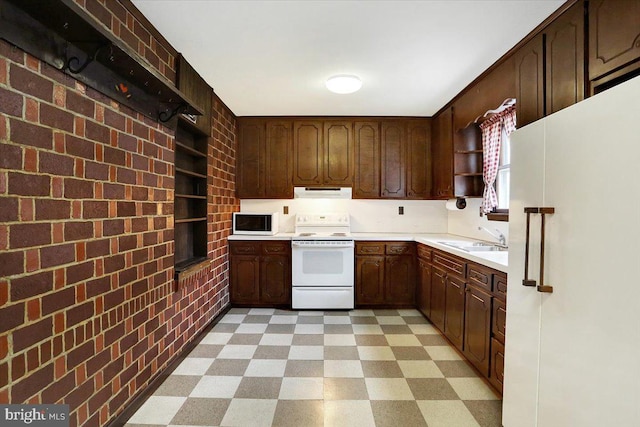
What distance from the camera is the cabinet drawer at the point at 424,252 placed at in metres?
3.22

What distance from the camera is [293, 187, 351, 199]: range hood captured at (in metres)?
3.88

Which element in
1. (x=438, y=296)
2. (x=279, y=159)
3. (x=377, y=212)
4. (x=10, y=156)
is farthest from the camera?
(x=377, y=212)

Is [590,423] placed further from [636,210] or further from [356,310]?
[356,310]

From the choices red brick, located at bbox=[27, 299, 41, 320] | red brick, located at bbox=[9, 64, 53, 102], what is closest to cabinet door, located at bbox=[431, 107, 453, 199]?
red brick, located at bbox=[9, 64, 53, 102]

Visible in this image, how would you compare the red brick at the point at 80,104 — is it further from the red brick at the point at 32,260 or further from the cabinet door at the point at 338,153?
the cabinet door at the point at 338,153

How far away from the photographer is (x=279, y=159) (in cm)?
394

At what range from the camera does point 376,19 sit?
1.87 m

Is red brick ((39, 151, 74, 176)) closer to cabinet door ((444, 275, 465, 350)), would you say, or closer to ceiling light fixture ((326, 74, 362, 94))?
ceiling light fixture ((326, 74, 362, 94))

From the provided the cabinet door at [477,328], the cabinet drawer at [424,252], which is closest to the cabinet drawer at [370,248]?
the cabinet drawer at [424,252]

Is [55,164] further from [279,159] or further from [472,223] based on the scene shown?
[472,223]

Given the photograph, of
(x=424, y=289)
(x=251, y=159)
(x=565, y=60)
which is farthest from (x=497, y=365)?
(x=251, y=159)

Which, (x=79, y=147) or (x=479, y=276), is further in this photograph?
(x=479, y=276)

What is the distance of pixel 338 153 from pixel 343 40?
1.86 meters

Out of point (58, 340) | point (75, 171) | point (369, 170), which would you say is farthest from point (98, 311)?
point (369, 170)
